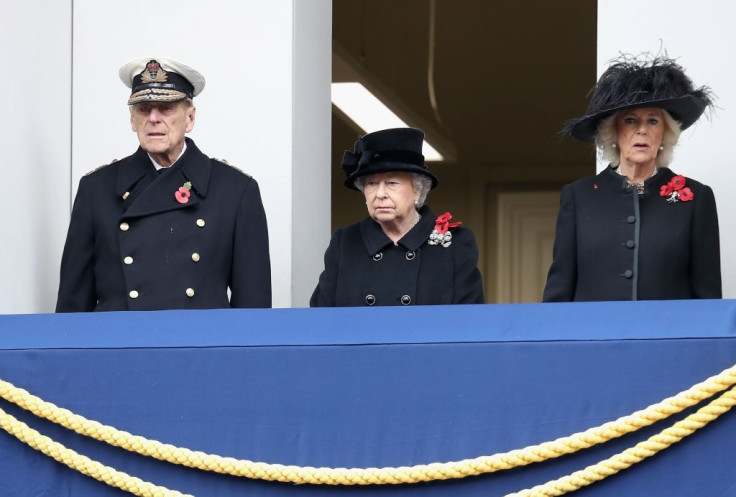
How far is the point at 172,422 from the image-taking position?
140 inches

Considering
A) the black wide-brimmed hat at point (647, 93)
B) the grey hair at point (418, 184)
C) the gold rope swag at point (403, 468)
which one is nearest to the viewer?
the gold rope swag at point (403, 468)

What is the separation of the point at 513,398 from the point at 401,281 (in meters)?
1.19

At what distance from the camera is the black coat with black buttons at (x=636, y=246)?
436cm

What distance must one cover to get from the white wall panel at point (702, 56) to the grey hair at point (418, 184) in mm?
819

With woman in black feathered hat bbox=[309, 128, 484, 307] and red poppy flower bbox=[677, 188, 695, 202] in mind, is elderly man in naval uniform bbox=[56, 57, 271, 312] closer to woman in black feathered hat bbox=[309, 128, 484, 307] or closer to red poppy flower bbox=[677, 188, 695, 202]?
woman in black feathered hat bbox=[309, 128, 484, 307]

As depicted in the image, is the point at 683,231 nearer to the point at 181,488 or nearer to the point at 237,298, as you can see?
the point at 237,298

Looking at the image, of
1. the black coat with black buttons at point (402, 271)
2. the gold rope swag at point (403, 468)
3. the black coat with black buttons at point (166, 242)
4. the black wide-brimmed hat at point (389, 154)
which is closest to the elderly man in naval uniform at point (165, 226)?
the black coat with black buttons at point (166, 242)

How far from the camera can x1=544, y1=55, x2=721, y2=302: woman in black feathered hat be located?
4.37m

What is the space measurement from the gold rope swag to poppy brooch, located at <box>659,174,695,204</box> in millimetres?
1199

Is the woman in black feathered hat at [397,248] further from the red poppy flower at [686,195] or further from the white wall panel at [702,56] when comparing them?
the white wall panel at [702,56]

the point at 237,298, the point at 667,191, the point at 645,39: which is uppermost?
the point at 645,39

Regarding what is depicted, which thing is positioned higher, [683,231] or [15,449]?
[683,231]

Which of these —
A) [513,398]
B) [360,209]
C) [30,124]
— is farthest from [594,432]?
[360,209]

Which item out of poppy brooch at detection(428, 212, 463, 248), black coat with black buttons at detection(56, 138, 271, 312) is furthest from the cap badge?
poppy brooch at detection(428, 212, 463, 248)
